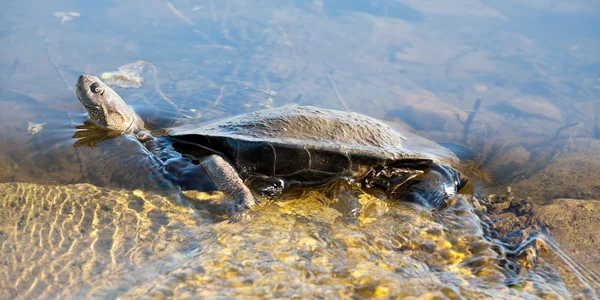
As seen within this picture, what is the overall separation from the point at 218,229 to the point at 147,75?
3716mm

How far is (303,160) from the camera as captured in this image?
10.2ft

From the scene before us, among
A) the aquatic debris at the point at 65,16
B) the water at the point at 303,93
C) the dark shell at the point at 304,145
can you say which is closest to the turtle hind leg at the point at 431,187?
the dark shell at the point at 304,145

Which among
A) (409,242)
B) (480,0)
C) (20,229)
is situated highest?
(480,0)

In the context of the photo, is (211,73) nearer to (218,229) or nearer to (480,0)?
(218,229)

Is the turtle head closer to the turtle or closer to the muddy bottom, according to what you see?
the turtle

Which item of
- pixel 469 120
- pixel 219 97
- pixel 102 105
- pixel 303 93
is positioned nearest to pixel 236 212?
pixel 102 105

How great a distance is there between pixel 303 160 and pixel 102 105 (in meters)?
2.08

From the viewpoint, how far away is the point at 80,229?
8.48ft

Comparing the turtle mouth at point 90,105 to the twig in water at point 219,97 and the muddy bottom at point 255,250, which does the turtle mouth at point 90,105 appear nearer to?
the muddy bottom at point 255,250

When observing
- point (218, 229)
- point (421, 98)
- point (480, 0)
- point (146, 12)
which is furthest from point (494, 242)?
point (480, 0)

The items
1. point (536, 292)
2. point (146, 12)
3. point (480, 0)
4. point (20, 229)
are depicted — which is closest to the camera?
point (536, 292)

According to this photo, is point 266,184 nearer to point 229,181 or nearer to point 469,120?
point 229,181

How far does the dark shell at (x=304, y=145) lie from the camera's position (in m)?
3.08

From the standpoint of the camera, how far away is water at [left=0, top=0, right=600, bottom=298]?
7.43 ft
